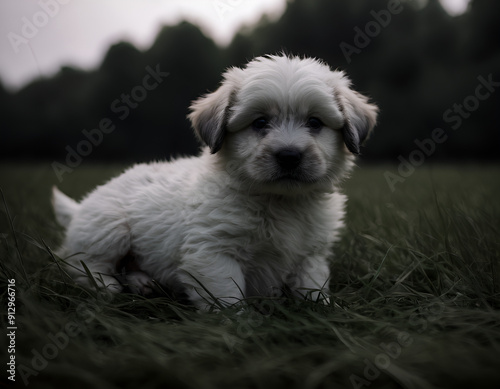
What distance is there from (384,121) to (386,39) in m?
3.69

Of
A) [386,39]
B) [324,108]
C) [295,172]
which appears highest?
[386,39]

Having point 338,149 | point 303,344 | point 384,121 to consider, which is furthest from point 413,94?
point 303,344

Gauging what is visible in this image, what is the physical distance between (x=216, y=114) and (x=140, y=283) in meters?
1.31

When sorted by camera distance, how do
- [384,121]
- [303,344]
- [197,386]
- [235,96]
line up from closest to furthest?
[197,386], [303,344], [235,96], [384,121]

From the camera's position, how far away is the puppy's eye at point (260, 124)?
2.82 meters

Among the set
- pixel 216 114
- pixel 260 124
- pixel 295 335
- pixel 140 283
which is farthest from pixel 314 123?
pixel 140 283

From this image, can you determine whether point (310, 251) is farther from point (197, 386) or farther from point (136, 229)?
point (197, 386)

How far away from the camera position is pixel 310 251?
115 inches

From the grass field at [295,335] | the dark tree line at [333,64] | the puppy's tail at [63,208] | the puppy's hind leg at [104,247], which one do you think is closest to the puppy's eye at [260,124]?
the grass field at [295,335]

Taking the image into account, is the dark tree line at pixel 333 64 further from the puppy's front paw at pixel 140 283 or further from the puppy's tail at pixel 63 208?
the puppy's front paw at pixel 140 283

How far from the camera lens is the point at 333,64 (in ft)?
53.2

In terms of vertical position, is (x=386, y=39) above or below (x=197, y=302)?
above

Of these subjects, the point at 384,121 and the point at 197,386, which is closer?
the point at 197,386

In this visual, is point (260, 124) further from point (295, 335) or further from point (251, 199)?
point (295, 335)
